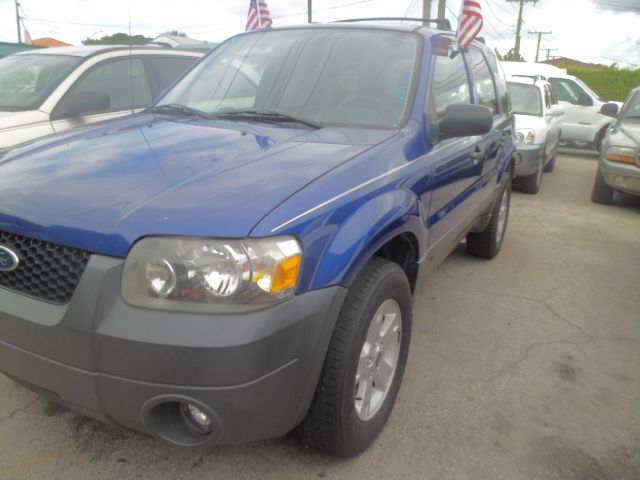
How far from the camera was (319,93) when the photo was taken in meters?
2.90

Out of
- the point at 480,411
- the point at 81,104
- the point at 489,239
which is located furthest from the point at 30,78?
the point at 480,411

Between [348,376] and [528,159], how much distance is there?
20.8 feet

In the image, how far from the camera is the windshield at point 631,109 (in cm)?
762

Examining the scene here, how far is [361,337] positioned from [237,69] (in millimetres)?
1972

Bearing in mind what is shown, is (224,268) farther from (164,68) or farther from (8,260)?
(164,68)

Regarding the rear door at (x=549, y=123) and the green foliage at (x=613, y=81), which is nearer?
the rear door at (x=549, y=123)

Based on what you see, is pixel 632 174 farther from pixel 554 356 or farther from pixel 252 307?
pixel 252 307

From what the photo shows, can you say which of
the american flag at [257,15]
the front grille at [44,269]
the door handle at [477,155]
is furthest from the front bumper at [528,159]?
the front grille at [44,269]

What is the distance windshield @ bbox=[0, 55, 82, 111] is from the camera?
4.78 metres

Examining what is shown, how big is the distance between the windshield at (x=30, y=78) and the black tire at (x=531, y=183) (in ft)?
19.9

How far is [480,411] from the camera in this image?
105 inches

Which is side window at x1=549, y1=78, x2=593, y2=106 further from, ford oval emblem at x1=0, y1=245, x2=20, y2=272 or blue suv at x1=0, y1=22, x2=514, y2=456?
ford oval emblem at x1=0, y1=245, x2=20, y2=272

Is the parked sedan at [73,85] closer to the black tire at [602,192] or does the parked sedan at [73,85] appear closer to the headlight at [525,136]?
the headlight at [525,136]

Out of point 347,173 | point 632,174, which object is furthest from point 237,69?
point 632,174
